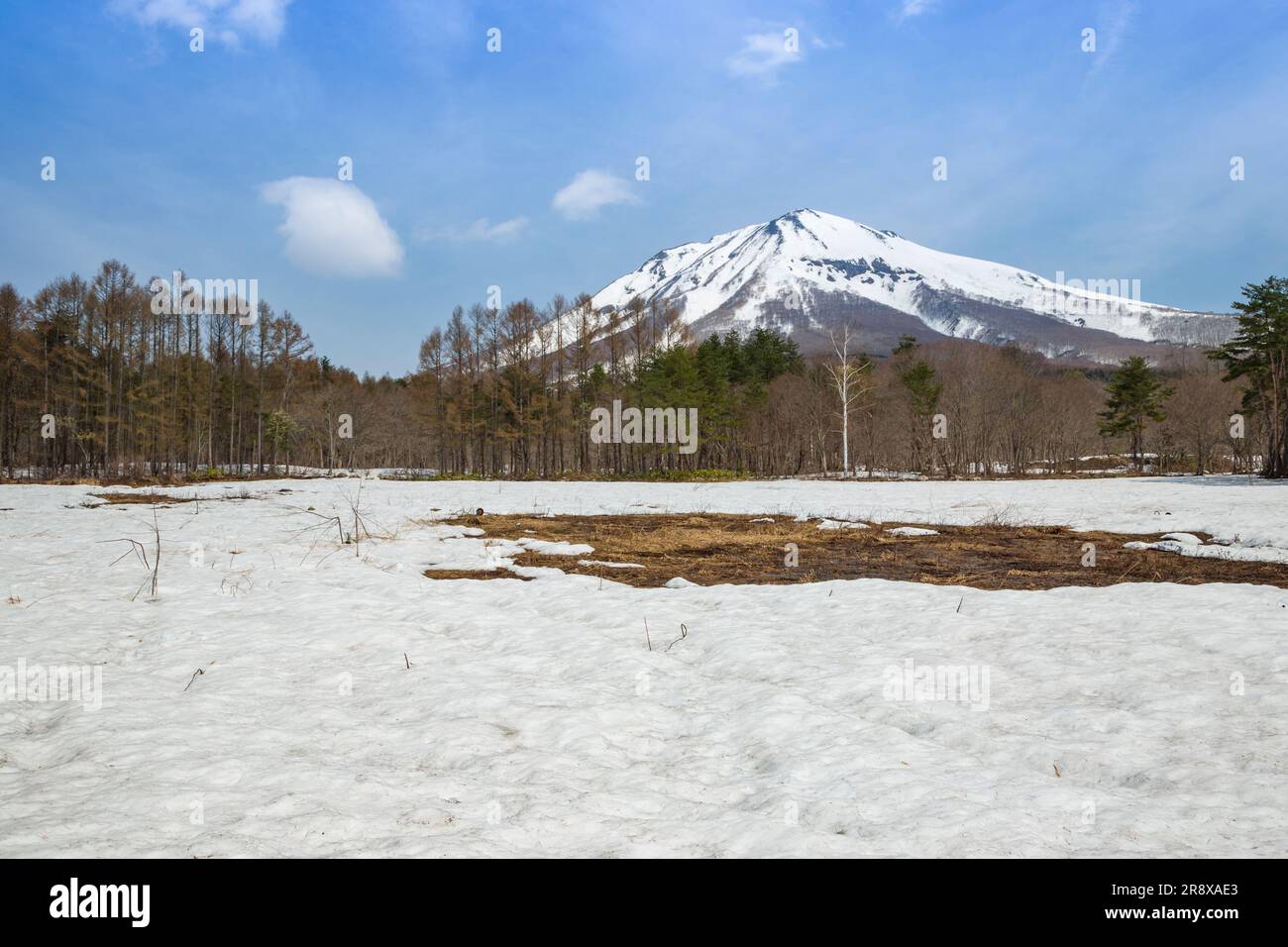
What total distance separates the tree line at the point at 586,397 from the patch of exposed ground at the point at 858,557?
2742 cm

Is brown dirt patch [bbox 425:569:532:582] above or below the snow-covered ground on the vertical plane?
above

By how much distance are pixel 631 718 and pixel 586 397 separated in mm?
52272

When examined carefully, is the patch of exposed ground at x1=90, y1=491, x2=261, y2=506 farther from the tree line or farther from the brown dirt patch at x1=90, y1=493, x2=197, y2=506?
the tree line

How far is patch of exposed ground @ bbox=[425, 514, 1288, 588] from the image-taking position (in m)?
9.28

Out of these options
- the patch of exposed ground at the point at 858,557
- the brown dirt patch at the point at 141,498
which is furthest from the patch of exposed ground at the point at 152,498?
the patch of exposed ground at the point at 858,557

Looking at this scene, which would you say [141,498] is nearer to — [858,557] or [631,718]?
[858,557]

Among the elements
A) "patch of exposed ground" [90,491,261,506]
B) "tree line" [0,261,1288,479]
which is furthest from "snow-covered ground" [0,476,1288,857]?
"tree line" [0,261,1288,479]

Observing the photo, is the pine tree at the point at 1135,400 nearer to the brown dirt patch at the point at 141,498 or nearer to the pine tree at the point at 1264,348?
the pine tree at the point at 1264,348

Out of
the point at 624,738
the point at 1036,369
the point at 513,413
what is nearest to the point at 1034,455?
the point at 1036,369

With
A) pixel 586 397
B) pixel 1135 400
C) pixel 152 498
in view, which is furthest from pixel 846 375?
pixel 152 498

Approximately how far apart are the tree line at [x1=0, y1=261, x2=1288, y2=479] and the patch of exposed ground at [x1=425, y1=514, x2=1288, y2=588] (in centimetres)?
2742

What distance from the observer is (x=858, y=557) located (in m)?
11.4

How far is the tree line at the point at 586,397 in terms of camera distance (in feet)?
144

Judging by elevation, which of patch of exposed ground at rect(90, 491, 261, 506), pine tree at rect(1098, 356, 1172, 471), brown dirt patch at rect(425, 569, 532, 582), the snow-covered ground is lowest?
the snow-covered ground
